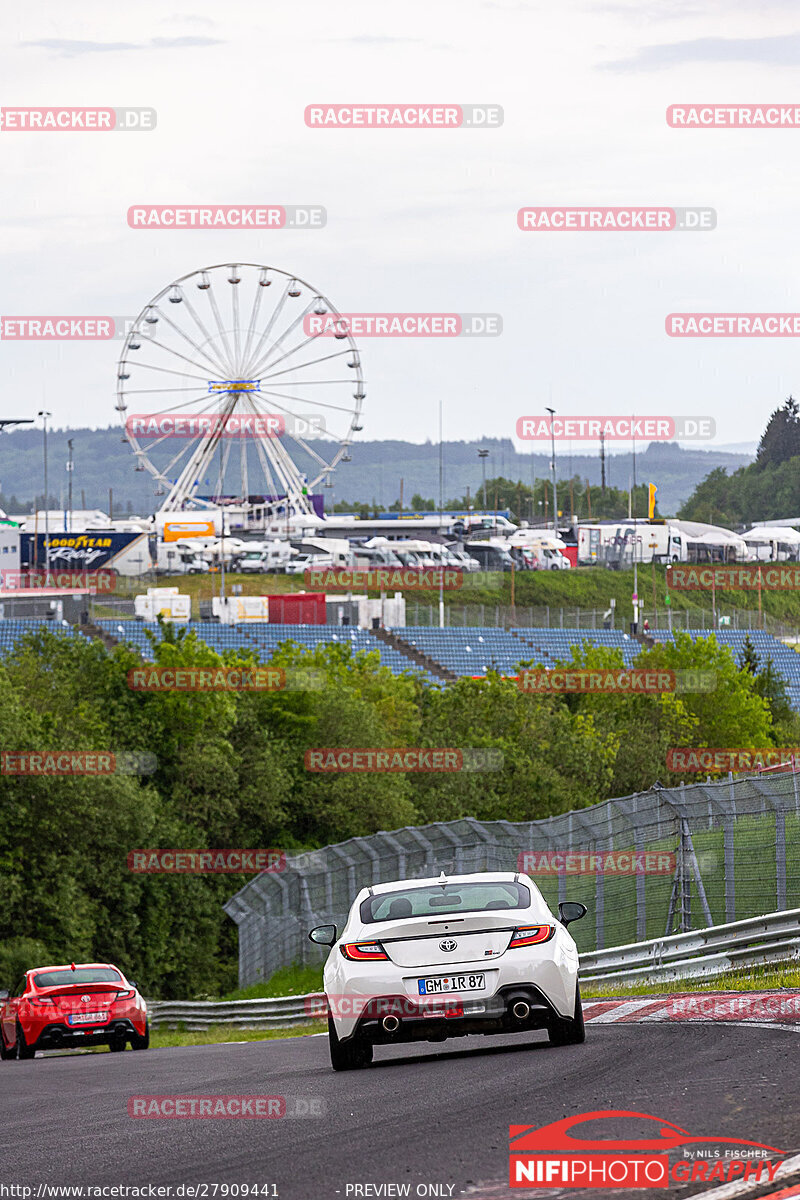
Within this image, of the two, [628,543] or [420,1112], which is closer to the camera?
[420,1112]

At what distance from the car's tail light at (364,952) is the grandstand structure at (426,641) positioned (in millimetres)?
56873

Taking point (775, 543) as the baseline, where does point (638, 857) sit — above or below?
below

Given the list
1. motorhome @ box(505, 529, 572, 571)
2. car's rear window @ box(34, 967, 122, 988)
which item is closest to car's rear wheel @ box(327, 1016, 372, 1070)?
car's rear window @ box(34, 967, 122, 988)

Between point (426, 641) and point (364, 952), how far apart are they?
69.1 m

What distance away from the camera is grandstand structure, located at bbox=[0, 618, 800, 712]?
71.6m

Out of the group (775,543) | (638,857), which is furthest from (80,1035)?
(775,543)

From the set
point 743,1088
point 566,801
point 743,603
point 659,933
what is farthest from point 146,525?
point 743,1088

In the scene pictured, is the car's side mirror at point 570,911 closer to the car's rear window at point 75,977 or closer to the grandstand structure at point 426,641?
the car's rear window at point 75,977

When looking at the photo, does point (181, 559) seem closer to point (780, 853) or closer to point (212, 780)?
point (212, 780)

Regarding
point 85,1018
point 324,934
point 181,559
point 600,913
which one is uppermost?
point 181,559

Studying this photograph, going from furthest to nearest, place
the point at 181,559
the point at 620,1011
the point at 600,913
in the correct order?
1. the point at 181,559
2. the point at 600,913
3. the point at 620,1011

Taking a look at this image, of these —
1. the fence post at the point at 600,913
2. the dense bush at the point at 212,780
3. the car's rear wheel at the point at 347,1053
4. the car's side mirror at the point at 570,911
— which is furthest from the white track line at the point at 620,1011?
the dense bush at the point at 212,780

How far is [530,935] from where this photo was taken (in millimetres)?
10008

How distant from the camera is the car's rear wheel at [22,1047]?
55.1ft
